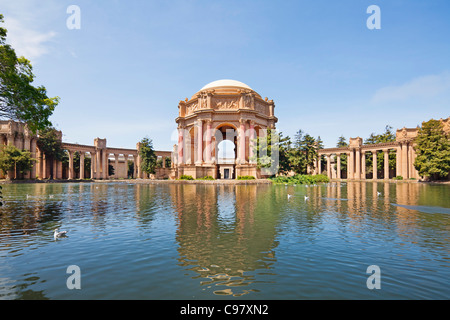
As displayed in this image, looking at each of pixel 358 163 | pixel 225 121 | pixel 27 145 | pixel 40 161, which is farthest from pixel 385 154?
pixel 40 161

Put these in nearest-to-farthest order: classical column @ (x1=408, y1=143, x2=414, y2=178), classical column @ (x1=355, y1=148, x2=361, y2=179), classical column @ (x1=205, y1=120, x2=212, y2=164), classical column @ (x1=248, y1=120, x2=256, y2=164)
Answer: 1. classical column @ (x1=248, y1=120, x2=256, y2=164)
2. classical column @ (x1=205, y1=120, x2=212, y2=164)
3. classical column @ (x1=408, y1=143, x2=414, y2=178)
4. classical column @ (x1=355, y1=148, x2=361, y2=179)

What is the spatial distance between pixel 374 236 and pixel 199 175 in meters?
51.0

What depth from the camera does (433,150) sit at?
200 ft

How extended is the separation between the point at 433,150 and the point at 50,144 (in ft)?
330

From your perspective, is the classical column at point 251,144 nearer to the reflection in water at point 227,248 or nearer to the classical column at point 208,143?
the classical column at point 208,143

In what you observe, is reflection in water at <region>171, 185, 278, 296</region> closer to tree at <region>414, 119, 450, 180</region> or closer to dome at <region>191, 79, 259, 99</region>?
dome at <region>191, 79, 259, 99</region>

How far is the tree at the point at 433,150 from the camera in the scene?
58438 mm

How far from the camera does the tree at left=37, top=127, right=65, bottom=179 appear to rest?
236ft

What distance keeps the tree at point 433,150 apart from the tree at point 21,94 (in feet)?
240

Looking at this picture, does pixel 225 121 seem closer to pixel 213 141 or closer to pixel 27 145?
pixel 213 141

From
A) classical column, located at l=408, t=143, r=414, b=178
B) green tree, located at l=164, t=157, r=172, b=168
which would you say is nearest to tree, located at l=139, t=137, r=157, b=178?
green tree, located at l=164, t=157, r=172, b=168

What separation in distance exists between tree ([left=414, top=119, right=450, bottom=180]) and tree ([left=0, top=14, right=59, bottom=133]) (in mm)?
73111
